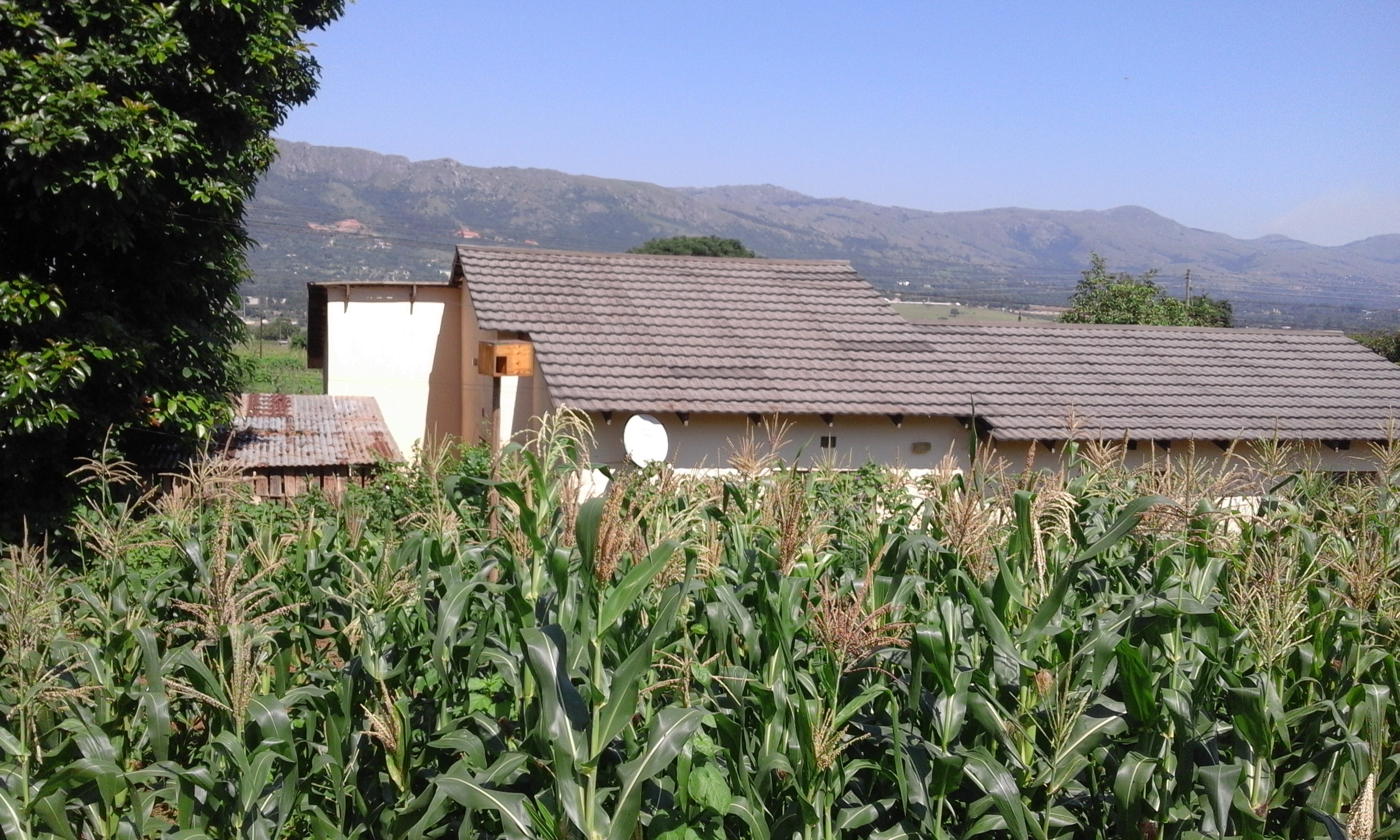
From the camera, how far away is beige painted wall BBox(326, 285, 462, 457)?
73.5 ft

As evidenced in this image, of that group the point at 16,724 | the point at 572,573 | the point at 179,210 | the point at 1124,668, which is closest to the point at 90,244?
the point at 179,210

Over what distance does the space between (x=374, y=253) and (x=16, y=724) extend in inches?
7331

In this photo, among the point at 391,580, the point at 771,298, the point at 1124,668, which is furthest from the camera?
the point at 771,298

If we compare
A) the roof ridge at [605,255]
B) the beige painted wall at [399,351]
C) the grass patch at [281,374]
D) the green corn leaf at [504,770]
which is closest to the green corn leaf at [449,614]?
the green corn leaf at [504,770]

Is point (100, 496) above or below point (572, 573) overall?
below

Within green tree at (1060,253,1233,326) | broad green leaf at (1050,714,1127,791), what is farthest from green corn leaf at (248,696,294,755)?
green tree at (1060,253,1233,326)

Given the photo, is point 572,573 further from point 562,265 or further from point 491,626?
point 562,265

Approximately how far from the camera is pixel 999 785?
4.17 m

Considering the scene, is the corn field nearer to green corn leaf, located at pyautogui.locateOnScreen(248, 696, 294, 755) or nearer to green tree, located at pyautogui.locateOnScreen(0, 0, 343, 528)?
green corn leaf, located at pyautogui.locateOnScreen(248, 696, 294, 755)

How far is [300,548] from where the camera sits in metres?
6.23

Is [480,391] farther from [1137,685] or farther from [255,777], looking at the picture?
[1137,685]

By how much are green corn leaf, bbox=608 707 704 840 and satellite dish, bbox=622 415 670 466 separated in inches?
399

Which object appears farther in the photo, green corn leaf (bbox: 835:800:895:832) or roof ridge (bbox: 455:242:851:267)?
roof ridge (bbox: 455:242:851:267)

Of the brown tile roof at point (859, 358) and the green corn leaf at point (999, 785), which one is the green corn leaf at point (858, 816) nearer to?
the green corn leaf at point (999, 785)
